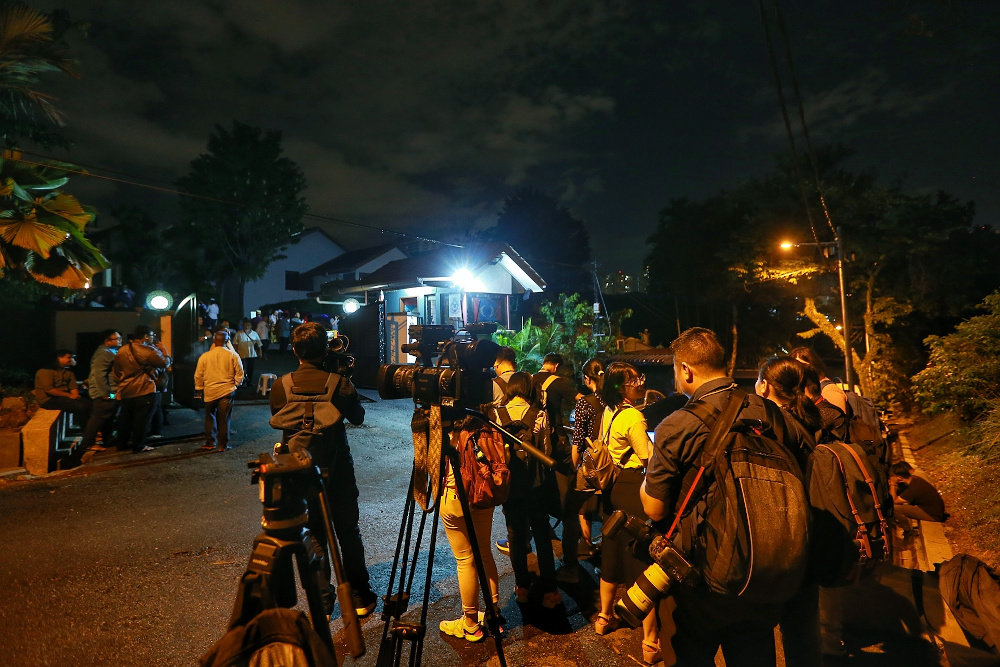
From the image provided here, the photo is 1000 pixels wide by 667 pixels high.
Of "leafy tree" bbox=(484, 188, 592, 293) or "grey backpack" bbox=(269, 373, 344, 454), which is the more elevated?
"leafy tree" bbox=(484, 188, 592, 293)

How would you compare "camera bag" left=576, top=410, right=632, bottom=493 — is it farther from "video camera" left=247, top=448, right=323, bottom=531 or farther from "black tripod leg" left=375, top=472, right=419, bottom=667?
"video camera" left=247, top=448, right=323, bottom=531

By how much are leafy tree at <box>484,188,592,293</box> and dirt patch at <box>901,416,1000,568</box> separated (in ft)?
126

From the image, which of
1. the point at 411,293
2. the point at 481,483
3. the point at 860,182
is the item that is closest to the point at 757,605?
the point at 481,483

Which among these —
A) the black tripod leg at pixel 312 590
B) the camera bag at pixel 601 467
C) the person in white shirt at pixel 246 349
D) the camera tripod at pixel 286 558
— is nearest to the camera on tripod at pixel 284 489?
the camera tripod at pixel 286 558

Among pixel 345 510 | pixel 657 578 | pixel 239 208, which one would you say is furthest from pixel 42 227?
pixel 239 208

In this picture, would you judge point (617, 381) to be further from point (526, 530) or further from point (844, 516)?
point (844, 516)

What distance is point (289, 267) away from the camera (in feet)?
128

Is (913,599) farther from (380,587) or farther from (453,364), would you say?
(380,587)

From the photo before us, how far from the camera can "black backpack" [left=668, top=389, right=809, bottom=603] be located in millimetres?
1904

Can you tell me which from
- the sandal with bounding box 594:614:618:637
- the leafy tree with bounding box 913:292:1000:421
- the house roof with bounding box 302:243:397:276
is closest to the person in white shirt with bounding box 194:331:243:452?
the sandal with bounding box 594:614:618:637

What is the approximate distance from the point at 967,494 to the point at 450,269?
14.7 m

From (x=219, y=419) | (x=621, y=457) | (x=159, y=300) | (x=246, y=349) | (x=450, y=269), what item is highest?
(x=450, y=269)

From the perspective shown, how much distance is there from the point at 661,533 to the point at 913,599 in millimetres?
2228

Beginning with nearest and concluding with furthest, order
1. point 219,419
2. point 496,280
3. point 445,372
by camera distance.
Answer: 1. point 445,372
2. point 219,419
3. point 496,280
